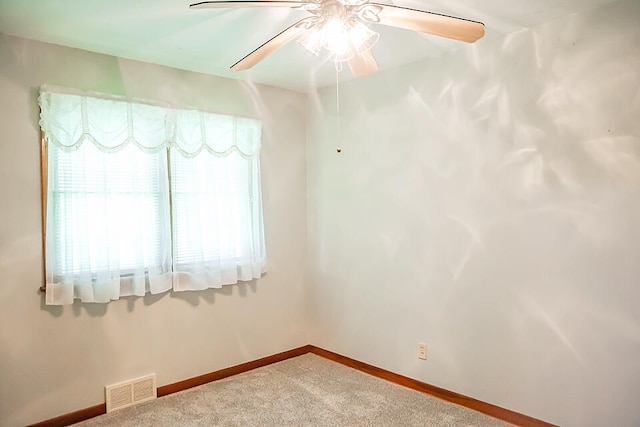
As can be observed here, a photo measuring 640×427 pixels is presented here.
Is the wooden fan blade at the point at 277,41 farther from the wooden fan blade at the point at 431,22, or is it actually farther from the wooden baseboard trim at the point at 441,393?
the wooden baseboard trim at the point at 441,393

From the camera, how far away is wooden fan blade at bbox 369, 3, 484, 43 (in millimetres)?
1693

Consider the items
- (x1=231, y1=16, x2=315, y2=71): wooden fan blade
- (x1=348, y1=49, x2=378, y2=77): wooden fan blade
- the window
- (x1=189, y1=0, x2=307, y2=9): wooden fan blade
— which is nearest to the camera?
(x1=189, y1=0, x2=307, y2=9): wooden fan blade

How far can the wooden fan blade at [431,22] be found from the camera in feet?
5.56

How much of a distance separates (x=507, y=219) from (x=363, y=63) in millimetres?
1268

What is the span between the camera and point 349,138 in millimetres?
3631

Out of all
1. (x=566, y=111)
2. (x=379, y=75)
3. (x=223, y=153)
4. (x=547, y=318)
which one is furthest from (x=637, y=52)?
(x=223, y=153)

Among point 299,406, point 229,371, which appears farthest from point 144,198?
point 299,406

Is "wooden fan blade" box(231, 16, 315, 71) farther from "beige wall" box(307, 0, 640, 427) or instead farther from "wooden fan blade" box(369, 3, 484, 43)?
"beige wall" box(307, 0, 640, 427)

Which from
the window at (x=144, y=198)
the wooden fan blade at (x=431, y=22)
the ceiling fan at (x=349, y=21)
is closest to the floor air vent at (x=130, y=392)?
the window at (x=144, y=198)

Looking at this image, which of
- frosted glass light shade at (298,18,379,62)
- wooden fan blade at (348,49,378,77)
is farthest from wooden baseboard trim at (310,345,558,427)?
frosted glass light shade at (298,18,379,62)

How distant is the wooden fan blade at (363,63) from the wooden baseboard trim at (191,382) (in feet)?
7.94

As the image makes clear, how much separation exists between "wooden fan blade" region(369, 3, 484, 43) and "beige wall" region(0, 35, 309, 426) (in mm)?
1966

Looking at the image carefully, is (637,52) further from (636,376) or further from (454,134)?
(636,376)

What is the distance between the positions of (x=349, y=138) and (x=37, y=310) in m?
2.43
